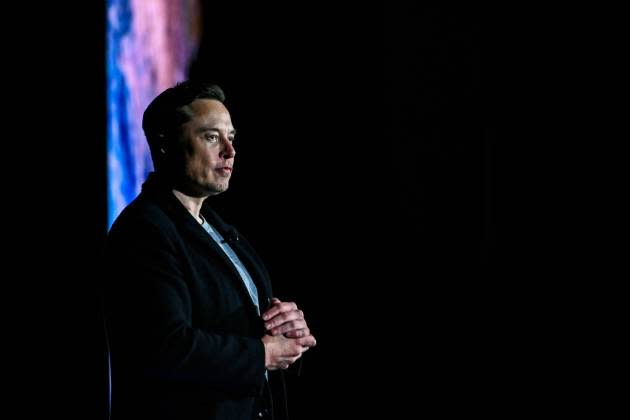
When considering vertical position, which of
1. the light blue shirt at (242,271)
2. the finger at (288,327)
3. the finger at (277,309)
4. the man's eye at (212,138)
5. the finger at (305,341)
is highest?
the man's eye at (212,138)

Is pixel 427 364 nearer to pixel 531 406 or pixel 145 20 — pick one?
pixel 531 406

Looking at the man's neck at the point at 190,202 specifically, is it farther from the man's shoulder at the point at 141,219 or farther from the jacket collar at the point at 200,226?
the man's shoulder at the point at 141,219

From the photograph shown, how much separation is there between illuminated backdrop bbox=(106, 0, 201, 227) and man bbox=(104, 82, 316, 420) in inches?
6.9

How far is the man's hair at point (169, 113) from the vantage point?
1.66 meters

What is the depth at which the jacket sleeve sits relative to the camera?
133 cm

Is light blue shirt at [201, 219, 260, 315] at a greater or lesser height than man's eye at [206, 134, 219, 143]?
lesser

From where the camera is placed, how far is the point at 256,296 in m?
1.65

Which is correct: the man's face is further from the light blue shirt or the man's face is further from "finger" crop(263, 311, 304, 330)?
"finger" crop(263, 311, 304, 330)

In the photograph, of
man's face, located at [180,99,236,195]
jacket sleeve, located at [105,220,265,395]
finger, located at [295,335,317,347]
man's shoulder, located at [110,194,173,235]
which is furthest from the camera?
man's face, located at [180,99,236,195]

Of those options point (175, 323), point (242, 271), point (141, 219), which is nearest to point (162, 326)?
point (175, 323)

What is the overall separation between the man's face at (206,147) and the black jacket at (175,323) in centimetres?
14

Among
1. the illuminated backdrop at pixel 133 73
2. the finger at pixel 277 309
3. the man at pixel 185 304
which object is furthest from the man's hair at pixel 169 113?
the finger at pixel 277 309

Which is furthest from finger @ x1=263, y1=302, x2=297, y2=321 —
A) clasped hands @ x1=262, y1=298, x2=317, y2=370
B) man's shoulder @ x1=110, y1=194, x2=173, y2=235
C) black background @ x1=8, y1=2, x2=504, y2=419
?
black background @ x1=8, y1=2, x2=504, y2=419

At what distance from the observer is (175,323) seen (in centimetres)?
133
